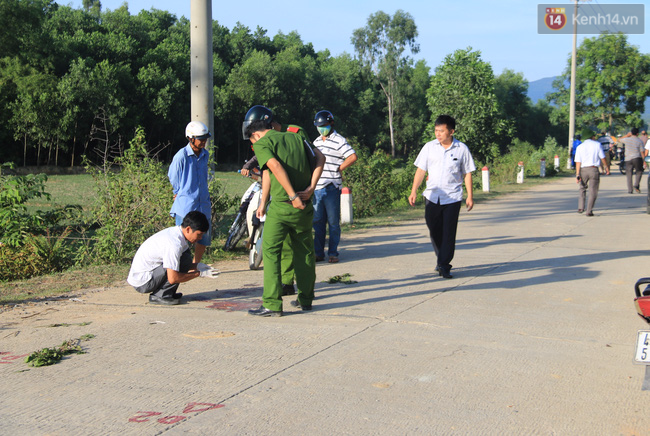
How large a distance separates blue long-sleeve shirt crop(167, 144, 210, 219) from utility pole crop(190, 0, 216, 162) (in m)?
2.60

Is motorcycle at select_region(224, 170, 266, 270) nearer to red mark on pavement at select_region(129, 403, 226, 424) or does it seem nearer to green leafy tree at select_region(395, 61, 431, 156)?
red mark on pavement at select_region(129, 403, 226, 424)

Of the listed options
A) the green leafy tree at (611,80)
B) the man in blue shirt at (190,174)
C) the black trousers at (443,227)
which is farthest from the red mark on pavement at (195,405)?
the green leafy tree at (611,80)

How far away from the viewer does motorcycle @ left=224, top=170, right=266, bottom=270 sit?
8.65 metres

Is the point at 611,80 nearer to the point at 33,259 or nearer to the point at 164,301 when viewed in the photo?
the point at 33,259

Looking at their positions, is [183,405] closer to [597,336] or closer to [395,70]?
[597,336]

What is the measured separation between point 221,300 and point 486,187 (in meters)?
17.5

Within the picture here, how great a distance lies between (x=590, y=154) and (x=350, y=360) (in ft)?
38.4

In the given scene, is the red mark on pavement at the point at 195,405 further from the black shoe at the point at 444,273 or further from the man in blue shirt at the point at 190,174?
the black shoe at the point at 444,273

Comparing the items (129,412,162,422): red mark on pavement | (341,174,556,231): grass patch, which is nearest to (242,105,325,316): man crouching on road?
(129,412,162,422): red mark on pavement

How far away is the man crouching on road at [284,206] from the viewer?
605 cm

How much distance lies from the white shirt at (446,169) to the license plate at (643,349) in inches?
170

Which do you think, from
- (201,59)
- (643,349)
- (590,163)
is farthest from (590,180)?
(643,349)

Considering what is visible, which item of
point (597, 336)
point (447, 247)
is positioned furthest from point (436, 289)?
point (597, 336)

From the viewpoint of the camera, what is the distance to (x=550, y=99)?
65.3 metres
